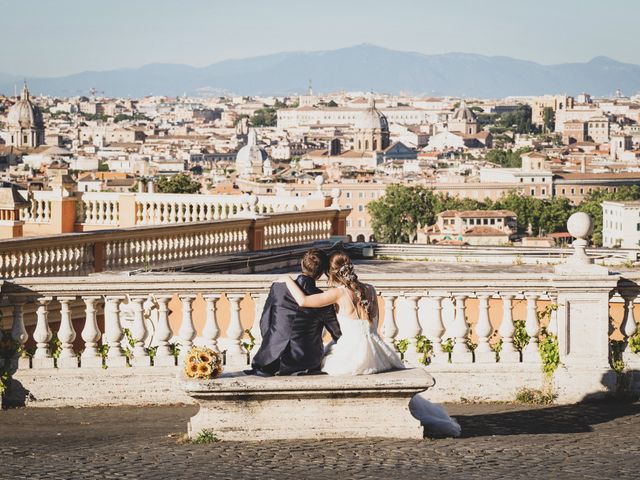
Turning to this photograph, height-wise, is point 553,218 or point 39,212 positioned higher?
point 39,212

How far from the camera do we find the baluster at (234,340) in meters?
9.55

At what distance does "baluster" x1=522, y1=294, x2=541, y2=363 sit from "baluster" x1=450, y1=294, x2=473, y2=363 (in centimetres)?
36

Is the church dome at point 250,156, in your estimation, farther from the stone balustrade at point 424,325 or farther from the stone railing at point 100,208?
the stone balustrade at point 424,325

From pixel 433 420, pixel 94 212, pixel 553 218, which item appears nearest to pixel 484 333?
pixel 433 420

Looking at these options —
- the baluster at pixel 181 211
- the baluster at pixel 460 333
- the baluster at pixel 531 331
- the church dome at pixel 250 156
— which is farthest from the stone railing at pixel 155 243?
the church dome at pixel 250 156

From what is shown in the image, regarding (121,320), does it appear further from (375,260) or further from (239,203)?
(239,203)

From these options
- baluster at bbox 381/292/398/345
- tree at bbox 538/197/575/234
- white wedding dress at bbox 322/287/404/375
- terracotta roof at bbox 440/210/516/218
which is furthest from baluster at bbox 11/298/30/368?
tree at bbox 538/197/575/234

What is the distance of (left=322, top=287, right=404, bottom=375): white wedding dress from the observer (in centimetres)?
838

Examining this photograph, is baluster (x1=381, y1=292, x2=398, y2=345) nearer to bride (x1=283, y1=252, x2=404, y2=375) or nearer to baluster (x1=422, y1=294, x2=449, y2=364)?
baluster (x1=422, y1=294, x2=449, y2=364)

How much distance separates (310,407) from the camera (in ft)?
27.3

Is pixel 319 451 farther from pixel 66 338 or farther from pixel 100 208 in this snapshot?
pixel 100 208

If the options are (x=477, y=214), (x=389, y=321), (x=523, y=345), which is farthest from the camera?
(x=477, y=214)

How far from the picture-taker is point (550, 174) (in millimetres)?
161875

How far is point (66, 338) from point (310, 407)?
1.90m
